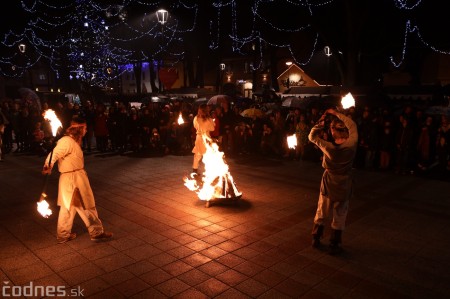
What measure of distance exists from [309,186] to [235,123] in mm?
5664

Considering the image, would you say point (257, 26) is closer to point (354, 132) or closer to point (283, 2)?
point (283, 2)

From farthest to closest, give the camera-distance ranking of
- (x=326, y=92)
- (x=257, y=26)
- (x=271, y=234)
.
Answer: (x=257, y=26)
(x=326, y=92)
(x=271, y=234)

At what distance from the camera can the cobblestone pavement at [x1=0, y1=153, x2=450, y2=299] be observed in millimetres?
4684

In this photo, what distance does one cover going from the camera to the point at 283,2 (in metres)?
24.9

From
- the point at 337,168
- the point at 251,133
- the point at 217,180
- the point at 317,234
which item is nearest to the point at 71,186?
the point at 217,180

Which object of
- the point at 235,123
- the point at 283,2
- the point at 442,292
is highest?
the point at 283,2

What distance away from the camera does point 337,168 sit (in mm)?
5445

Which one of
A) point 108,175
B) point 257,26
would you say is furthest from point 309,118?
point 257,26

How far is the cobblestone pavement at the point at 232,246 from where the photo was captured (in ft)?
15.4

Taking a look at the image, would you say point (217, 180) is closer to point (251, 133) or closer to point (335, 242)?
point (335, 242)

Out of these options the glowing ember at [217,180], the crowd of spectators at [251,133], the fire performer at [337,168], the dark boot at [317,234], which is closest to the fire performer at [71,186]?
the glowing ember at [217,180]

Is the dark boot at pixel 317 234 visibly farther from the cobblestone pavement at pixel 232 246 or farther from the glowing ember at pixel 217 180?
the glowing ember at pixel 217 180

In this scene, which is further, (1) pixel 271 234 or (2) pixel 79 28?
(2) pixel 79 28

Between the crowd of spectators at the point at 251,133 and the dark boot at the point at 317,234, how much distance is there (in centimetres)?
645
